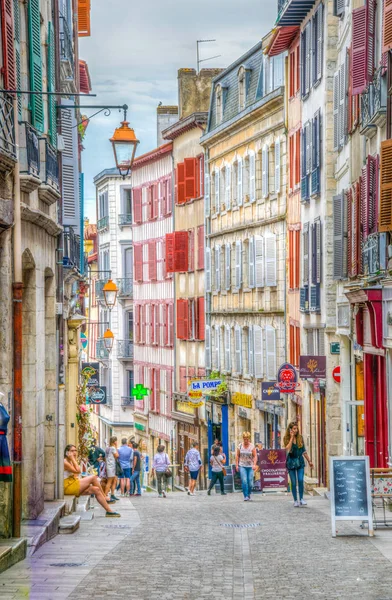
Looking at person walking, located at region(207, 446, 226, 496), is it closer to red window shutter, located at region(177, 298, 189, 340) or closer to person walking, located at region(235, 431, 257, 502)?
person walking, located at region(235, 431, 257, 502)

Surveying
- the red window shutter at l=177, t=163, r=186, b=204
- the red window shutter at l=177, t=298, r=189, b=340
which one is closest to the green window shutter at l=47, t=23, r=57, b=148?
the red window shutter at l=177, t=163, r=186, b=204

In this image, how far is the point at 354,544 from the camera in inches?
712

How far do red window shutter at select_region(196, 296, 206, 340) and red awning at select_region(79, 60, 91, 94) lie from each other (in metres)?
9.90

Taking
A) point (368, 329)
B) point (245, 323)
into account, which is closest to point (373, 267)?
point (368, 329)

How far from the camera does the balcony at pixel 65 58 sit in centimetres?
3052

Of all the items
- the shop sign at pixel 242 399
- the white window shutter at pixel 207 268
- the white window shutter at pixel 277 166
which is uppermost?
the white window shutter at pixel 277 166

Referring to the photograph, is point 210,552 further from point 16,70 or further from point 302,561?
point 16,70

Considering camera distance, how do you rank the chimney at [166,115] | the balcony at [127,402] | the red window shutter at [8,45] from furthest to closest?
the balcony at [127,402], the chimney at [166,115], the red window shutter at [8,45]

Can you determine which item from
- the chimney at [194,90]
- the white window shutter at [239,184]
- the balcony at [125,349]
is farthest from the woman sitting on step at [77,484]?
the balcony at [125,349]

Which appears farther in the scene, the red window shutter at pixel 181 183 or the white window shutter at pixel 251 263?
the red window shutter at pixel 181 183

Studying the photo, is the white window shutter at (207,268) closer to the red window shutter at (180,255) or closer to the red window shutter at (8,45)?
the red window shutter at (180,255)

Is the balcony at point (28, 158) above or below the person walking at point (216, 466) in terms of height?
above

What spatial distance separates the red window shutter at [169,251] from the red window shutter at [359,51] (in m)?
32.3

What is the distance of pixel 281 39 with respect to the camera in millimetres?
41062
